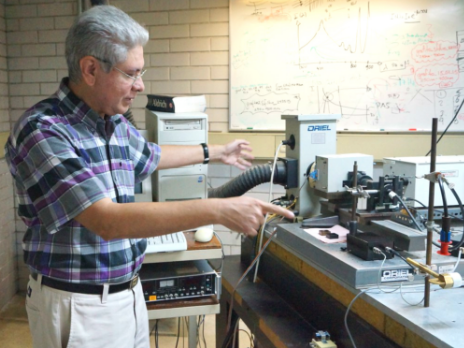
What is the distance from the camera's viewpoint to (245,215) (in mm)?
1041

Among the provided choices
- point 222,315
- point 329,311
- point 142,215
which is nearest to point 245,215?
point 142,215

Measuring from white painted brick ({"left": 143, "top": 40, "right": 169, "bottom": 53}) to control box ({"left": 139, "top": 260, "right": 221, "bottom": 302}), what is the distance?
181 cm

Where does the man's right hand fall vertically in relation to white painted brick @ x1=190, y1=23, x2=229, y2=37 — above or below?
below

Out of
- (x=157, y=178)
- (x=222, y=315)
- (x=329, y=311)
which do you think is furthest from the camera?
(x=157, y=178)

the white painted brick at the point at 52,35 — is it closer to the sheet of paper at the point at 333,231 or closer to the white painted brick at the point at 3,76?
the white painted brick at the point at 3,76

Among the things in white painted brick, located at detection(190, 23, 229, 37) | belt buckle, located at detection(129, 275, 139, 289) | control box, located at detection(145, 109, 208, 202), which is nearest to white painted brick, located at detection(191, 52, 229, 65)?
white painted brick, located at detection(190, 23, 229, 37)

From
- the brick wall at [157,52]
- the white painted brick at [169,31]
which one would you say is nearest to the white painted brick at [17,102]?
the brick wall at [157,52]

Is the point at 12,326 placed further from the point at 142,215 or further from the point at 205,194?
the point at 142,215

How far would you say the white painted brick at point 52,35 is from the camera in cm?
337

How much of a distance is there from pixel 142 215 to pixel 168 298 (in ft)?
3.45

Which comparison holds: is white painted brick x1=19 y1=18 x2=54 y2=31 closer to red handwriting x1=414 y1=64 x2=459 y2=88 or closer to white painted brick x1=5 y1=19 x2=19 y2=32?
white painted brick x1=5 y1=19 x2=19 y2=32

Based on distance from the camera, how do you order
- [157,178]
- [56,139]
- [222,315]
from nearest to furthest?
[56,139] → [222,315] → [157,178]

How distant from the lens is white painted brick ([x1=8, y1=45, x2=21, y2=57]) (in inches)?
134

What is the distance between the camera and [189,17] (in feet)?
10.6
